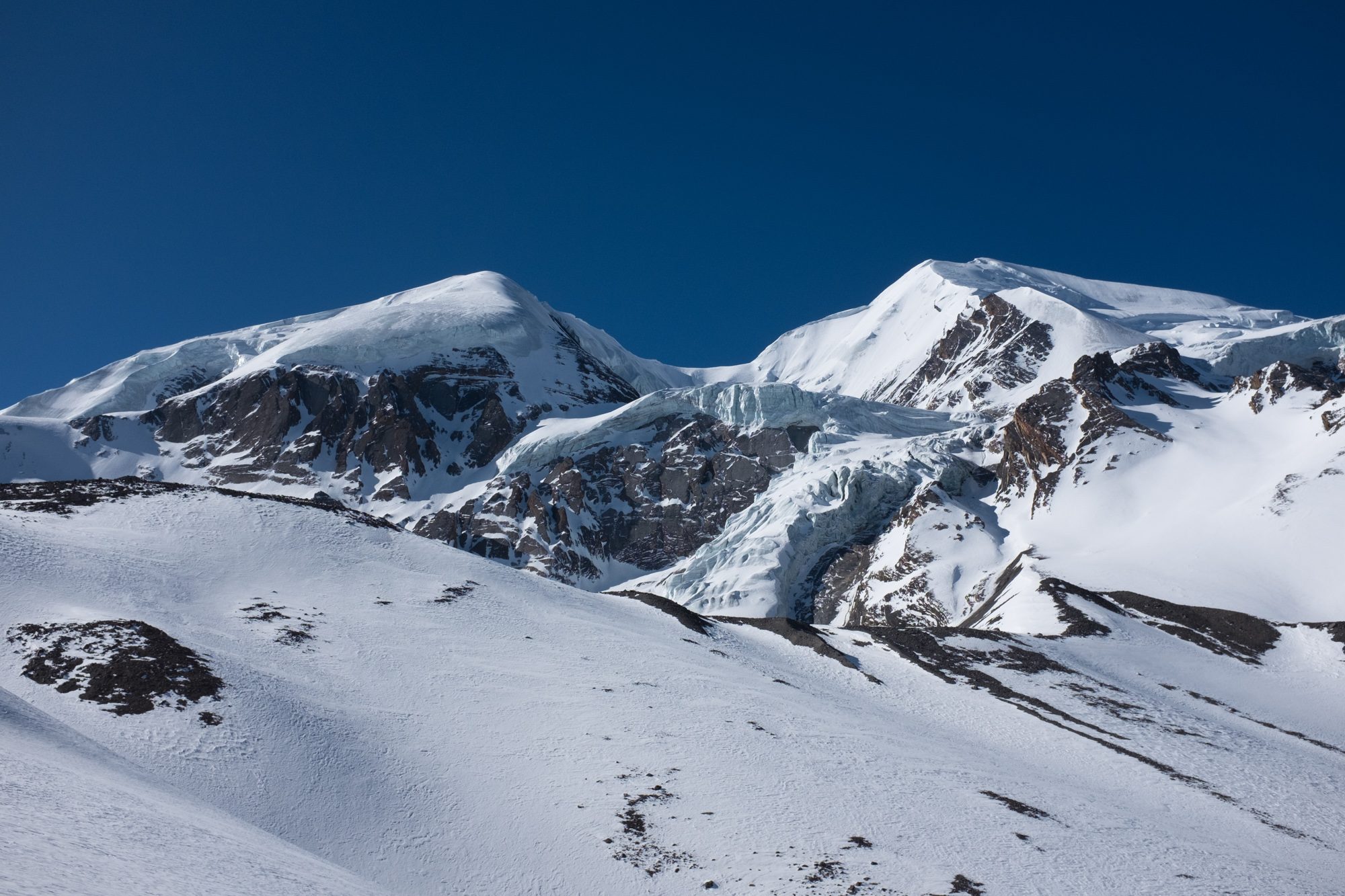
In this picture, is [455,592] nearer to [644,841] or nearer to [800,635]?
[800,635]

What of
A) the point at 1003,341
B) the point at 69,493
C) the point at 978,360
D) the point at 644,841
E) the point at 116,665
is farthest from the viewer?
the point at 978,360

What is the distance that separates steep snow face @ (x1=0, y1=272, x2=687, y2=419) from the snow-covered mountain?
5620cm

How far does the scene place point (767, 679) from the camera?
39156 mm

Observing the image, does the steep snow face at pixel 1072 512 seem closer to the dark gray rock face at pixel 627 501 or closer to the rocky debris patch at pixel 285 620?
the dark gray rock face at pixel 627 501

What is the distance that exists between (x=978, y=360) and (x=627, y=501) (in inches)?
2875

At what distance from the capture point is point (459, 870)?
21.9m

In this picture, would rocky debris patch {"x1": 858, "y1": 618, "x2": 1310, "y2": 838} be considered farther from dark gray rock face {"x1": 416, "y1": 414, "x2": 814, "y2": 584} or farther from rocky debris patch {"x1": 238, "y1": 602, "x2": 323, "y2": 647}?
dark gray rock face {"x1": 416, "y1": 414, "x2": 814, "y2": 584}

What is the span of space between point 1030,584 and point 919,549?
95.4 ft

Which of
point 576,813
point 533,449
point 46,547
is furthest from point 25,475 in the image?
point 576,813

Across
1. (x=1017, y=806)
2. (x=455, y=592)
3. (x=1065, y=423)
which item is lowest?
(x=1017, y=806)

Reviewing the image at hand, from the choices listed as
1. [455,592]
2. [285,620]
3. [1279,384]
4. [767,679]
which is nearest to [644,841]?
[767,679]

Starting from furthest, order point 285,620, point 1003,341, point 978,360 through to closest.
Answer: point 978,360 < point 1003,341 < point 285,620

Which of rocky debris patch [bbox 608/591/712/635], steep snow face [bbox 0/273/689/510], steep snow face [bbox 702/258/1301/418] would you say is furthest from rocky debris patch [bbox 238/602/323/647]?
steep snow face [bbox 702/258/1301/418]

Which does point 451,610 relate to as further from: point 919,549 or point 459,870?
point 919,549
